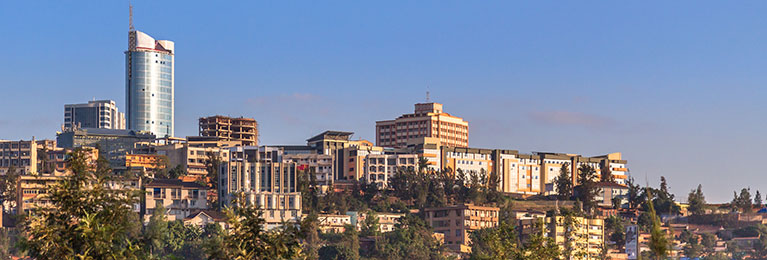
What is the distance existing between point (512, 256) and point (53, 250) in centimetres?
3672

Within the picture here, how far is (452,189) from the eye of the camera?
569ft

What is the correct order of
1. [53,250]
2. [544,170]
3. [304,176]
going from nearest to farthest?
[53,250] → [304,176] → [544,170]

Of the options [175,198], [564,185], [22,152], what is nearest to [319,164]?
[175,198]

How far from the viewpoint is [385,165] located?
593ft

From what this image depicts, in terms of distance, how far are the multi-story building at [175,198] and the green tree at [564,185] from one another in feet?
171

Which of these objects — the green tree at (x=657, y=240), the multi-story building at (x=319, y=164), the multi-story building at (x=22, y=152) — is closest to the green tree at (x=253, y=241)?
the green tree at (x=657, y=240)

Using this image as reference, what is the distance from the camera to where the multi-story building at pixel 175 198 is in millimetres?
152250

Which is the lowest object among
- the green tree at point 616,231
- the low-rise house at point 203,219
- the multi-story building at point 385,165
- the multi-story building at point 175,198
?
the green tree at point 616,231

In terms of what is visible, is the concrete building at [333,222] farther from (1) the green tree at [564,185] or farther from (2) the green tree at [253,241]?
A: (2) the green tree at [253,241]

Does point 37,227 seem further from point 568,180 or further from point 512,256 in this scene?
point 568,180

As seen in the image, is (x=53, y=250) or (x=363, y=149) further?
(x=363, y=149)

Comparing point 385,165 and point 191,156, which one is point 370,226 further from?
point 191,156

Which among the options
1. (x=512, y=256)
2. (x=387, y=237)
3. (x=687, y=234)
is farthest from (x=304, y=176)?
(x=512, y=256)

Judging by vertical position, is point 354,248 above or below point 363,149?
below
